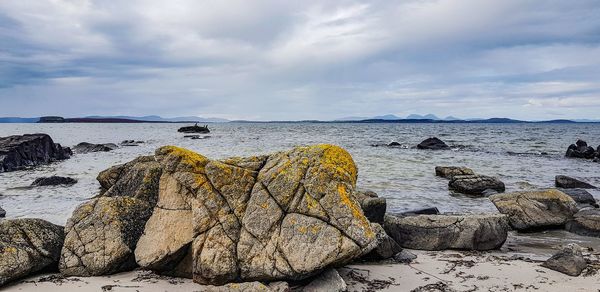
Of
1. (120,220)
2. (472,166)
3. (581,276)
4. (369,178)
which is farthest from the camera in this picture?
(472,166)

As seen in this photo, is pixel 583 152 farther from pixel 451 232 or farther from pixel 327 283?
pixel 327 283

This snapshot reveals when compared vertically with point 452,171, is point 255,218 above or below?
above

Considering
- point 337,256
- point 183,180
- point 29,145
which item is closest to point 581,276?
point 337,256

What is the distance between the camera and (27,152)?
3164 cm

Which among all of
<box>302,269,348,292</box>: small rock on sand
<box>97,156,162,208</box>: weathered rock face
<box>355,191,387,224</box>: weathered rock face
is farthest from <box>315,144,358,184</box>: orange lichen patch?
<box>97,156,162,208</box>: weathered rock face

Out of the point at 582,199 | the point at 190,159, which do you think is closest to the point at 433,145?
the point at 582,199

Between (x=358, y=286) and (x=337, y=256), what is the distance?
41.9 inches

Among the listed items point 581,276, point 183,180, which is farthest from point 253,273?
point 581,276

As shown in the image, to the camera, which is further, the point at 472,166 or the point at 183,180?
the point at 472,166

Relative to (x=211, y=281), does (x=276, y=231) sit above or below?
above

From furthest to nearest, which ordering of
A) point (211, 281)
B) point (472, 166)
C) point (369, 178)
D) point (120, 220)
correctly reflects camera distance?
point (472, 166) → point (369, 178) → point (120, 220) → point (211, 281)

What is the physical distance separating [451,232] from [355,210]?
4209 millimetres

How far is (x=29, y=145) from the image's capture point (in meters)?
32.3

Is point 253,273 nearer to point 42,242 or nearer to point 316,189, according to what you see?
point 316,189
